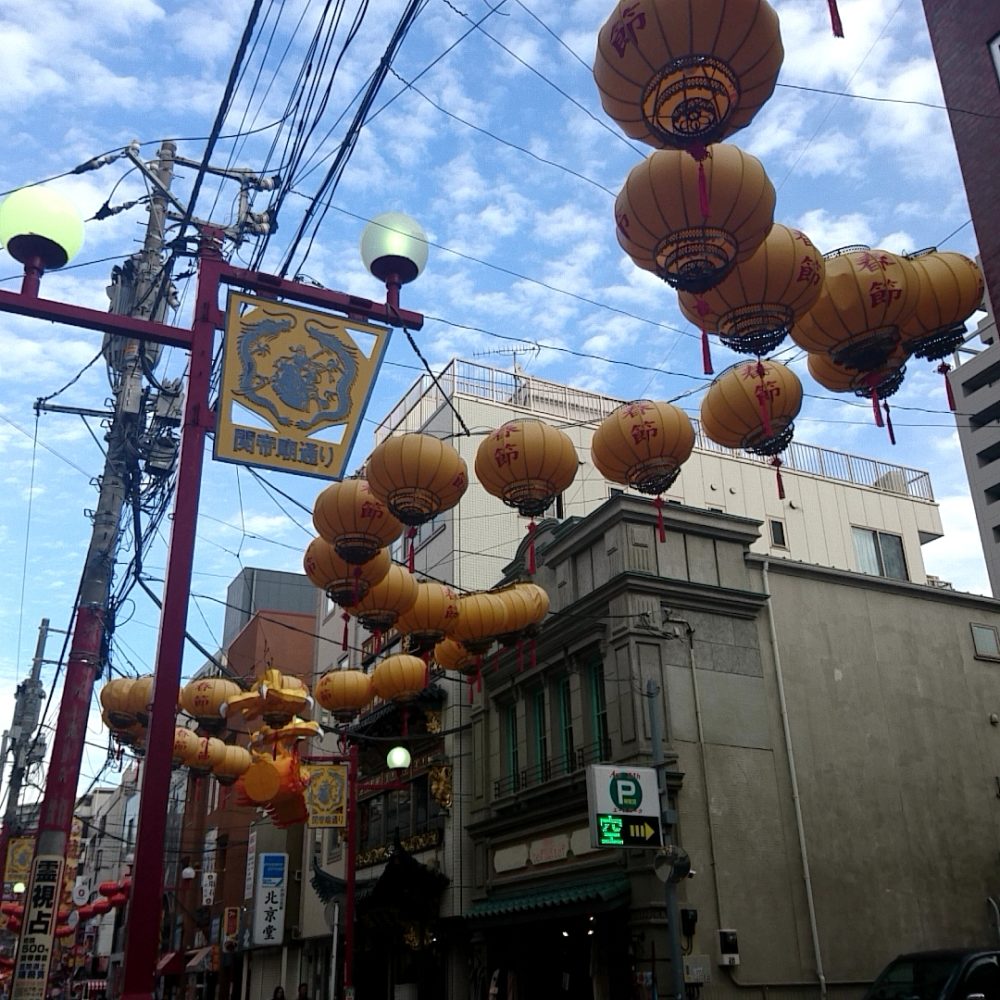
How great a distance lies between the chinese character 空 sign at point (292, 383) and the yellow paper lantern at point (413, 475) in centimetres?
180

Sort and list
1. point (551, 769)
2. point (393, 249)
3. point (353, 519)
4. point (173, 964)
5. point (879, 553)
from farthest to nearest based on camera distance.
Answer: point (173, 964) < point (879, 553) < point (551, 769) < point (353, 519) < point (393, 249)

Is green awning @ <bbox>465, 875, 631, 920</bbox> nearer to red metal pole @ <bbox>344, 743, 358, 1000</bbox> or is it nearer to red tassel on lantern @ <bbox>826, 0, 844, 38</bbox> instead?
red metal pole @ <bbox>344, 743, 358, 1000</bbox>

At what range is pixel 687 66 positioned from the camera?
24.2 feet

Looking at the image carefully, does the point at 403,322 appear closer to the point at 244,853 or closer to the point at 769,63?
the point at 769,63

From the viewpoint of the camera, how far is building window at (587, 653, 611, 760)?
70.7ft

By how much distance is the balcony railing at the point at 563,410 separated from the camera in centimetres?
3119

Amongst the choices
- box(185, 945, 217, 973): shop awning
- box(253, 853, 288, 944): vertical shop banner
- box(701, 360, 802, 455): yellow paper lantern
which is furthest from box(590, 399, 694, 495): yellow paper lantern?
box(185, 945, 217, 973): shop awning

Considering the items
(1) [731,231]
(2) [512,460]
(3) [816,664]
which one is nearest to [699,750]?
(3) [816,664]

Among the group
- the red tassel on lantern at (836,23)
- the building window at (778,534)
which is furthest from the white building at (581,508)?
the red tassel on lantern at (836,23)

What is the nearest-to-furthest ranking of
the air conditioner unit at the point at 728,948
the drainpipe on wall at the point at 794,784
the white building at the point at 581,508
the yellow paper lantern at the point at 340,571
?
the yellow paper lantern at the point at 340,571 < the air conditioner unit at the point at 728,948 < the drainpipe on wall at the point at 794,784 < the white building at the point at 581,508

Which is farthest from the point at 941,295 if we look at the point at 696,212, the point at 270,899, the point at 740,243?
the point at 270,899

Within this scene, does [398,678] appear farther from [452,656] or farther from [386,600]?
[386,600]

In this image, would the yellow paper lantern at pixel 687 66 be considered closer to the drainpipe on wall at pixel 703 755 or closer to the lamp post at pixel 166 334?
the lamp post at pixel 166 334

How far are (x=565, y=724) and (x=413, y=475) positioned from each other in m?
12.6
